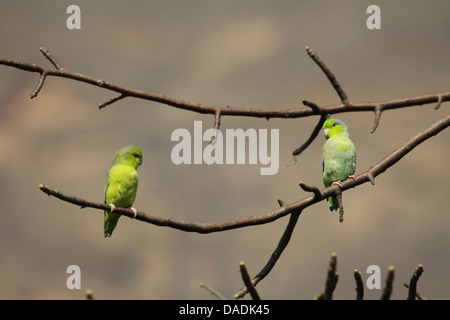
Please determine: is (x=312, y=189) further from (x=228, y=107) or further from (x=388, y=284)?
(x=388, y=284)

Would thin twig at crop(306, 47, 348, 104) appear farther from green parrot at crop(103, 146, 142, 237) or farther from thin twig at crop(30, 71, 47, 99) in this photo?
green parrot at crop(103, 146, 142, 237)

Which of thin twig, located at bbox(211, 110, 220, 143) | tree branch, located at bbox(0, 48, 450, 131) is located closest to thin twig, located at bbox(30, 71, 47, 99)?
tree branch, located at bbox(0, 48, 450, 131)

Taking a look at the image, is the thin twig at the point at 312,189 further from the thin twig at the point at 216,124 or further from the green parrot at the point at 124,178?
the green parrot at the point at 124,178

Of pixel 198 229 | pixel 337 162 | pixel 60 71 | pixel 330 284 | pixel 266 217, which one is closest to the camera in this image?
pixel 330 284

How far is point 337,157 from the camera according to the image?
9.11ft

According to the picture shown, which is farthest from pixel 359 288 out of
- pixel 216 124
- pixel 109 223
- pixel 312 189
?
pixel 109 223

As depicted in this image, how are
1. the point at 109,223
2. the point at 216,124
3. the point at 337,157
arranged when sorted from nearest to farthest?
the point at 216,124 < the point at 337,157 < the point at 109,223

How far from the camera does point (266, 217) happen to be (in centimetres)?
182

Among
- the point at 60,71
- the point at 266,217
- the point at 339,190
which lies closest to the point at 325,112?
the point at 339,190

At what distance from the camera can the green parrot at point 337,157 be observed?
8.91 feet

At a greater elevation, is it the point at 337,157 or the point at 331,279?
the point at 337,157

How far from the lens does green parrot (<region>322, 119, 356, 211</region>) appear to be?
272cm
